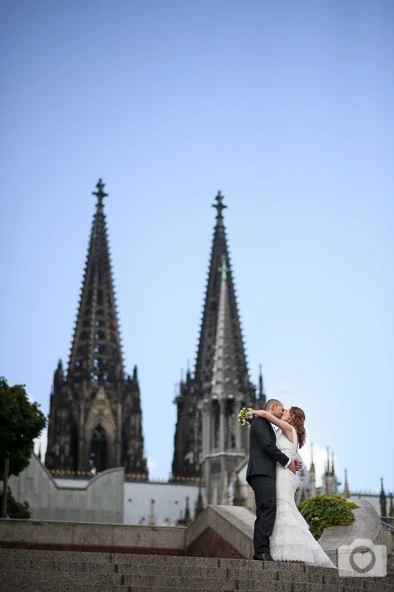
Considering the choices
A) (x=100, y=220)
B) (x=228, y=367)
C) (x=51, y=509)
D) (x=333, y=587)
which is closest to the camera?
(x=333, y=587)

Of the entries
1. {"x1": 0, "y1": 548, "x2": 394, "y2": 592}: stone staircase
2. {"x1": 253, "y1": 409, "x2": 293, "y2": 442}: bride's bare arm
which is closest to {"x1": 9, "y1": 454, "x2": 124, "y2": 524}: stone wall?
{"x1": 253, "y1": 409, "x2": 293, "y2": 442}: bride's bare arm

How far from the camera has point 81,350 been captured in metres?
111

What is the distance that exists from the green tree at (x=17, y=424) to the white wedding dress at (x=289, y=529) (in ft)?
79.0

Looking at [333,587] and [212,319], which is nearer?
[333,587]

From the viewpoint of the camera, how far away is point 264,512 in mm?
15078

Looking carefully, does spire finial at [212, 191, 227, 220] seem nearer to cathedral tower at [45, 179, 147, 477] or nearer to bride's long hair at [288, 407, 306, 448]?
cathedral tower at [45, 179, 147, 477]

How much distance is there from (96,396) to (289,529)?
304 ft

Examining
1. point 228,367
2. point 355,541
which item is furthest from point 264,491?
point 228,367

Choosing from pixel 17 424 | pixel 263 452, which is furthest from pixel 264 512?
pixel 17 424

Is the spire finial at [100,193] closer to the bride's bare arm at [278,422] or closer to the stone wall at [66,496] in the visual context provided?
the stone wall at [66,496]

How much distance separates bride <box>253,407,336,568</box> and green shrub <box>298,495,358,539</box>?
13.3 ft

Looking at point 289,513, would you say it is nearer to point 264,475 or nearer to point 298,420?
point 264,475

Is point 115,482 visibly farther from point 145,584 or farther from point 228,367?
point 145,584

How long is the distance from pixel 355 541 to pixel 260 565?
418cm
